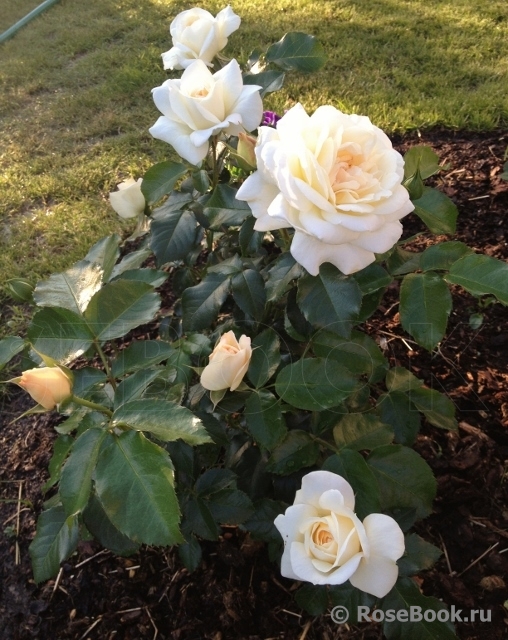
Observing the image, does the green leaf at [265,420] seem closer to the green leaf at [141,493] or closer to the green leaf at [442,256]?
the green leaf at [141,493]

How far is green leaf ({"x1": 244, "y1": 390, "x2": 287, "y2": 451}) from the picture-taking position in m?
0.87

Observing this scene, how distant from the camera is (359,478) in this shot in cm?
84

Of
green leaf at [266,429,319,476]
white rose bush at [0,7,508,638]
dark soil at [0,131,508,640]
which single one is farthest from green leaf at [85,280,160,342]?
dark soil at [0,131,508,640]

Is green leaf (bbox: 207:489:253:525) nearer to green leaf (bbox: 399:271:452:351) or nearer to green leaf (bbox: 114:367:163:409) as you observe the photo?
green leaf (bbox: 114:367:163:409)

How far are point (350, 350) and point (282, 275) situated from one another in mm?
187

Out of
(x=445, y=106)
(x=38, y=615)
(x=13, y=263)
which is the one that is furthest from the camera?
(x=445, y=106)

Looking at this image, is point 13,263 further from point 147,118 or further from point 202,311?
point 202,311

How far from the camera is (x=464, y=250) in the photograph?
906mm

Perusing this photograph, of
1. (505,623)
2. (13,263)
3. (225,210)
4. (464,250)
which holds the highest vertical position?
(225,210)

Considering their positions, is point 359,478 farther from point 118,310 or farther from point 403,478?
point 118,310

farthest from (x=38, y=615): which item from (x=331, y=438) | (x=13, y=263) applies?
(x=13, y=263)

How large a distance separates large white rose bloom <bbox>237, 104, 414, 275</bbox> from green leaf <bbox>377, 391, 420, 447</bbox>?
421mm

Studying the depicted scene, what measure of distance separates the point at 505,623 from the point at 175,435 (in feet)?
2.89

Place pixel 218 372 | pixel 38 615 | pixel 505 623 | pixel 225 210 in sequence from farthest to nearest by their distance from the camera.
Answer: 1. pixel 38 615
2. pixel 505 623
3. pixel 225 210
4. pixel 218 372
